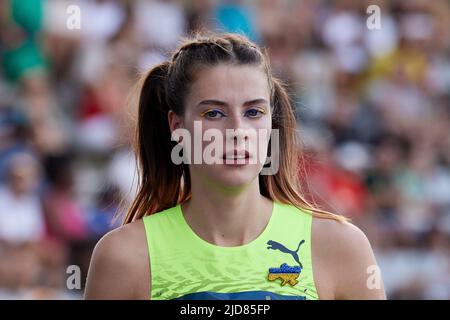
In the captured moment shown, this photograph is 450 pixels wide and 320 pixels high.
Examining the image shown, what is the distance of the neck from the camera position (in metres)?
3.11

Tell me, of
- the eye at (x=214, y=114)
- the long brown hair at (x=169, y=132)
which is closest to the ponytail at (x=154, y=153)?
the long brown hair at (x=169, y=132)

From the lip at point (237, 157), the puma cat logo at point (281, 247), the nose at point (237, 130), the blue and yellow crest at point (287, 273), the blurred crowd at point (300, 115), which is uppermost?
the blurred crowd at point (300, 115)

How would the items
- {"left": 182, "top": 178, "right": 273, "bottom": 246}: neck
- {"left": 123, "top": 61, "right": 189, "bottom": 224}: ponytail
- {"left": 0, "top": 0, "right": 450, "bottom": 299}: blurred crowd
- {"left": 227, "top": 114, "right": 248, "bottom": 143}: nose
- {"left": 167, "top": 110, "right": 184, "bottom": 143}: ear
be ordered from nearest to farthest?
{"left": 227, "top": 114, "right": 248, "bottom": 143}: nose
{"left": 182, "top": 178, "right": 273, "bottom": 246}: neck
{"left": 167, "top": 110, "right": 184, "bottom": 143}: ear
{"left": 123, "top": 61, "right": 189, "bottom": 224}: ponytail
{"left": 0, "top": 0, "right": 450, "bottom": 299}: blurred crowd

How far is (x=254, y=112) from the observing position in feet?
9.98

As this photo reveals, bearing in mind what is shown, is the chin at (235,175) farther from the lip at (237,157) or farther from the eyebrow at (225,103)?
the eyebrow at (225,103)

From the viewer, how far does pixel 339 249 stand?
3082 millimetres

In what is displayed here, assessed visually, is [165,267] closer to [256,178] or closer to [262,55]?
[256,178]

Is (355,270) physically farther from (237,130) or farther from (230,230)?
(237,130)

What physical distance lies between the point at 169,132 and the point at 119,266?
516 mm

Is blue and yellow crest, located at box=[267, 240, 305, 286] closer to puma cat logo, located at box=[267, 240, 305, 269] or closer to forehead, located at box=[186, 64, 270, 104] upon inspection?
puma cat logo, located at box=[267, 240, 305, 269]

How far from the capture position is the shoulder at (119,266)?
10.0ft

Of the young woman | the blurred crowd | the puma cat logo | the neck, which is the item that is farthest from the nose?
the blurred crowd
